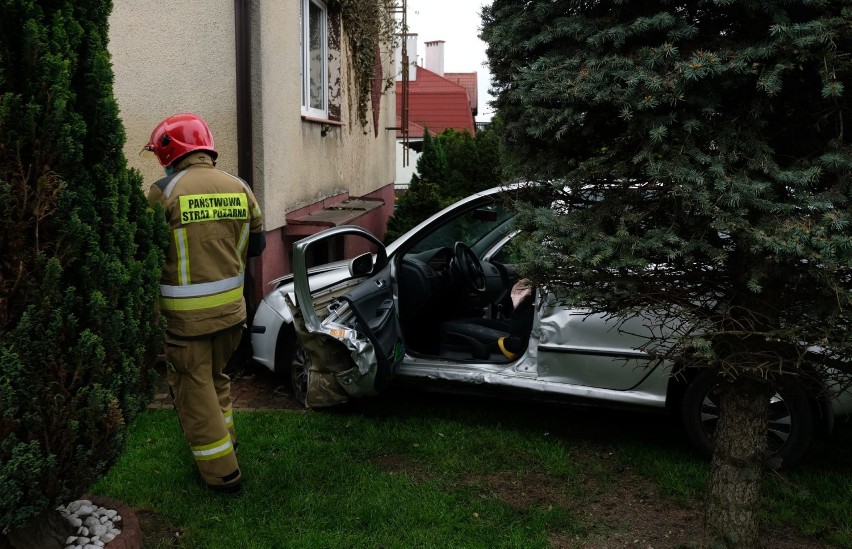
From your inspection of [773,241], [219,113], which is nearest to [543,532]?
[773,241]

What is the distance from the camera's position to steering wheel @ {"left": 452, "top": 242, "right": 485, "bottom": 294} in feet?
19.5

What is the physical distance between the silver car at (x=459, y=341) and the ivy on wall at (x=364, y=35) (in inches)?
173

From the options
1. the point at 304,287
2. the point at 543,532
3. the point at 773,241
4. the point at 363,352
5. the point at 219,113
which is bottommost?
the point at 543,532

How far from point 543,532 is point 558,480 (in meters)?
0.67

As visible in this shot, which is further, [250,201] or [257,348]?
[257,348]

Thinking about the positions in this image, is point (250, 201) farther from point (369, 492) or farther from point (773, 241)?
point (773, 241)

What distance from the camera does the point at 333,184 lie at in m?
9.36

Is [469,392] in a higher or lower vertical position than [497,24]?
lower

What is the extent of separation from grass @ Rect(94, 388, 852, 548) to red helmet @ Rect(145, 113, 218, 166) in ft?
5.70

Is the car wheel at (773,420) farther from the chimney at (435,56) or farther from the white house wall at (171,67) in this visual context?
the chimney at (435,56)

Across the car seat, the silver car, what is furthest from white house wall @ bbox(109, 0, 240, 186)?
Result: the car seat

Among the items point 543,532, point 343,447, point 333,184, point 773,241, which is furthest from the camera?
point 333,184

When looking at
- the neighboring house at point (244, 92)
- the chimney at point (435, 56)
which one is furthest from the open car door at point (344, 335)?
the chimney at point (435, 56)

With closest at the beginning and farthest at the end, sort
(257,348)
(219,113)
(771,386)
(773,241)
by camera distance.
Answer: (773,241) → (771,386) → (257,348) → (219,113)
